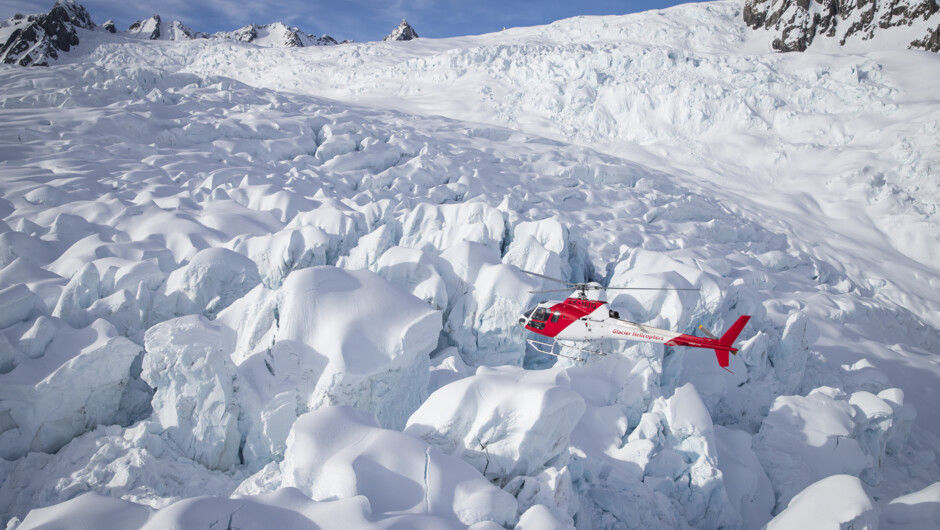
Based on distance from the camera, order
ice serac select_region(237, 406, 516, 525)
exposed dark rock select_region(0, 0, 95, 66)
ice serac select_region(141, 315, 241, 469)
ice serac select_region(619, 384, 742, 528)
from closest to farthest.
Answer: ice serac select_region(237, 406, 516, 525), ice serac select_region(619, 384, 742, 528), ice serac select_region(141, 315, 241, 469), exposed dark rock select_region(0, 0, 95, 66)

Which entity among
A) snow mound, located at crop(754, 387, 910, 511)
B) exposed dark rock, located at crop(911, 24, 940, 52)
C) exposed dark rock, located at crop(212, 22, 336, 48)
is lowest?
snow mound, located at crop(754, 387, 910, 511)

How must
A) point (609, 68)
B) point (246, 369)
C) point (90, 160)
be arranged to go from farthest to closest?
point (609, 68) < point (90, 160) < point (246, 369)

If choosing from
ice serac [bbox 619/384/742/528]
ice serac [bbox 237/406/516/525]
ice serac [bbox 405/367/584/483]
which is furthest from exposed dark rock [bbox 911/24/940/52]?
ice serac [bbox 237/406/516/525]

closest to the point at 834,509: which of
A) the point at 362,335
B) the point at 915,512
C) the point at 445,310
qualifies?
the point at 915,512

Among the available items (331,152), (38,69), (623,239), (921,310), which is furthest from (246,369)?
(38,69)

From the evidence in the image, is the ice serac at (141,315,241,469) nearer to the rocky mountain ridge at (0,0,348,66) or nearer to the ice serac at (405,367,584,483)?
the ice serac at (405,367,584,483)

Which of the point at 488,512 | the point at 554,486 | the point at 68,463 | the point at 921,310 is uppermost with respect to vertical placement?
the point at 488,512

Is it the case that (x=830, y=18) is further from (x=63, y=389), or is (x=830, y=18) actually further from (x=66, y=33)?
(x=66, y=33)

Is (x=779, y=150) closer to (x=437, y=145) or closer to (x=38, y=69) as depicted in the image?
(x=437, y=145)
